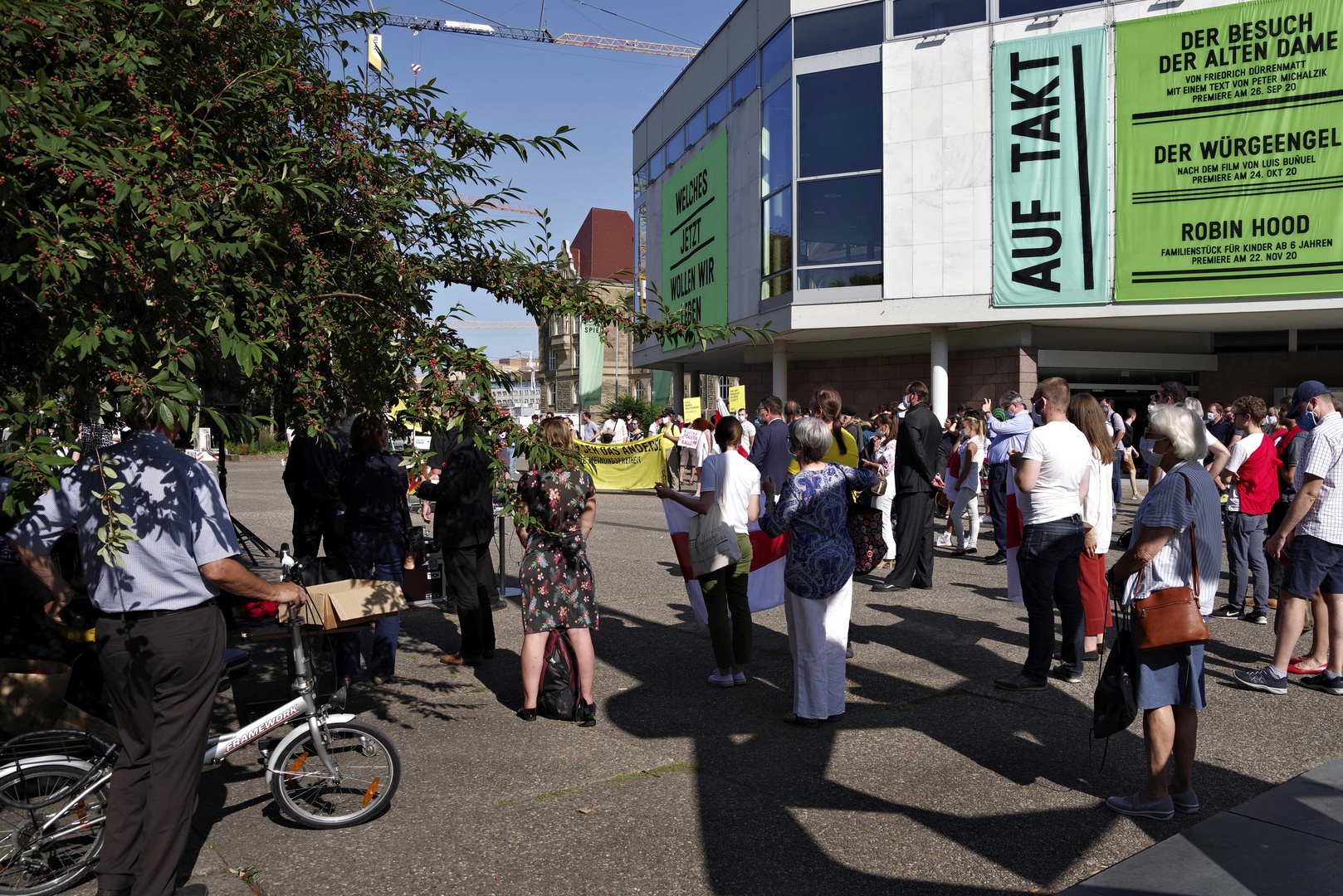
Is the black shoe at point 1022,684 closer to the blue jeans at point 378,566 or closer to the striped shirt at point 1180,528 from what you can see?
the striped shirt at point 1180,528

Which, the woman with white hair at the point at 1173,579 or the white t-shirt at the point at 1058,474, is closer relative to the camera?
the woman with white hair at the point at 1173,579

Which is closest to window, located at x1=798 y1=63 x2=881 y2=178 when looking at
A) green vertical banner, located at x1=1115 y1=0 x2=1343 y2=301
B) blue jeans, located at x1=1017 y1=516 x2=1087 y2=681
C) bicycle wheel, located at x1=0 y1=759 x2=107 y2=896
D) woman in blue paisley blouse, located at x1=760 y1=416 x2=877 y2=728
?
green vertical banner, located at x1=1115 y1=0 x2=1343 y2=301

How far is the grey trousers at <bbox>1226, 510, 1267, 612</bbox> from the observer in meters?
7.88

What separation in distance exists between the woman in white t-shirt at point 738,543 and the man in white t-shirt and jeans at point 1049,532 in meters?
1.72

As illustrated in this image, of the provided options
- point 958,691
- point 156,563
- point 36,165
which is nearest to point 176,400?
point 36,165

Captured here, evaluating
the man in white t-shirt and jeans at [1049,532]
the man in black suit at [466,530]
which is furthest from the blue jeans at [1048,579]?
the man in black suit at [466,530]

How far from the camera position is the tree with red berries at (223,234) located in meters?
2.59

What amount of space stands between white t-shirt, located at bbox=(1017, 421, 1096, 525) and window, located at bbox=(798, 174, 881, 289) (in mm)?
16984

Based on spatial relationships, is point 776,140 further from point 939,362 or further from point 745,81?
point 939,362

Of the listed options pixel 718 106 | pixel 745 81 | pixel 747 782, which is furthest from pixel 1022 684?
pixel 718 106

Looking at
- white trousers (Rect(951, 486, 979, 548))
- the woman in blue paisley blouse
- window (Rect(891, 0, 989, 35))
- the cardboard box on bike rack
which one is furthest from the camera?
window (Rect(891, 0, 989, 35))

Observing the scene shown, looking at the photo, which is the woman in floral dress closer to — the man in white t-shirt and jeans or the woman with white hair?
the man in white t-shirt and jeans

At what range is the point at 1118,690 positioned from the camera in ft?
13.4

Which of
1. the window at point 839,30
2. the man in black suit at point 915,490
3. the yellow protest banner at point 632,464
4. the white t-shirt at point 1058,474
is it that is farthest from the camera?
the window at point 839,30
